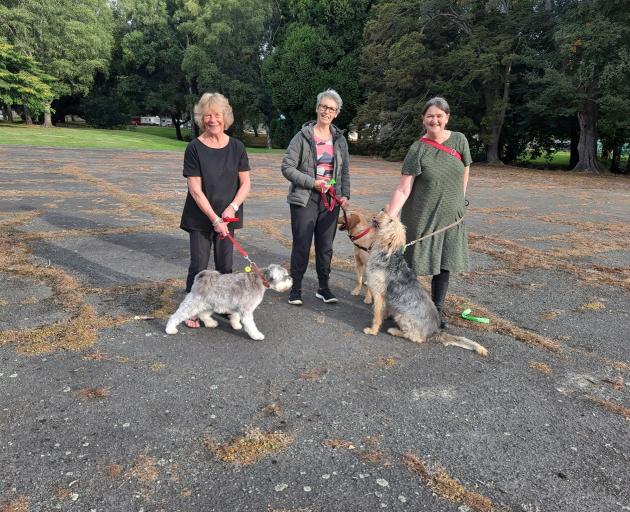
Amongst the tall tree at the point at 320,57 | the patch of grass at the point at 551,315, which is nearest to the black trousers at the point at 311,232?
the patch of grass at the point at 551,315

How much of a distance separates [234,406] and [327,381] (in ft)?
2.78

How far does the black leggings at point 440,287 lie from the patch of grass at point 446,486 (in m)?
2.40

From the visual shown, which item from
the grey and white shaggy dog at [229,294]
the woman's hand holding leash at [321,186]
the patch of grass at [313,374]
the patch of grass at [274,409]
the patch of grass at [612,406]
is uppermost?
the woman's hand holding leash at [321,186]

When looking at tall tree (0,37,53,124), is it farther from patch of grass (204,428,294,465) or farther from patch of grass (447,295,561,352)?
patch of grass (204,428,294,465)

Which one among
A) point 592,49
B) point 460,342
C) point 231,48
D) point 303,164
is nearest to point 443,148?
point 303,164

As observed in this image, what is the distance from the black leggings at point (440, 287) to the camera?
4.96m

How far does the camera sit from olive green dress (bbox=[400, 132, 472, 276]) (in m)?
4.52

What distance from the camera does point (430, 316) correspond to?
452 centimetres

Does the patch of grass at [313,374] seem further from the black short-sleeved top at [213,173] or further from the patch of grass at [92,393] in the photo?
the black short-sleeved top at [213,173]

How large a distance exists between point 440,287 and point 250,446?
2.91 m

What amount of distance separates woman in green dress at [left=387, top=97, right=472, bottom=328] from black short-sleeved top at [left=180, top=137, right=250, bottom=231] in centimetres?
167

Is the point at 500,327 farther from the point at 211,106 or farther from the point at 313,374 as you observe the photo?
the point at 211,106

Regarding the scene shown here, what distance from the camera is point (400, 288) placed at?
460 centimetres

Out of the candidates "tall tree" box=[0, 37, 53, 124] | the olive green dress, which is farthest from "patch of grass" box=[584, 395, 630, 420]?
"tall tree" box=[0, 37, 53, 124]
